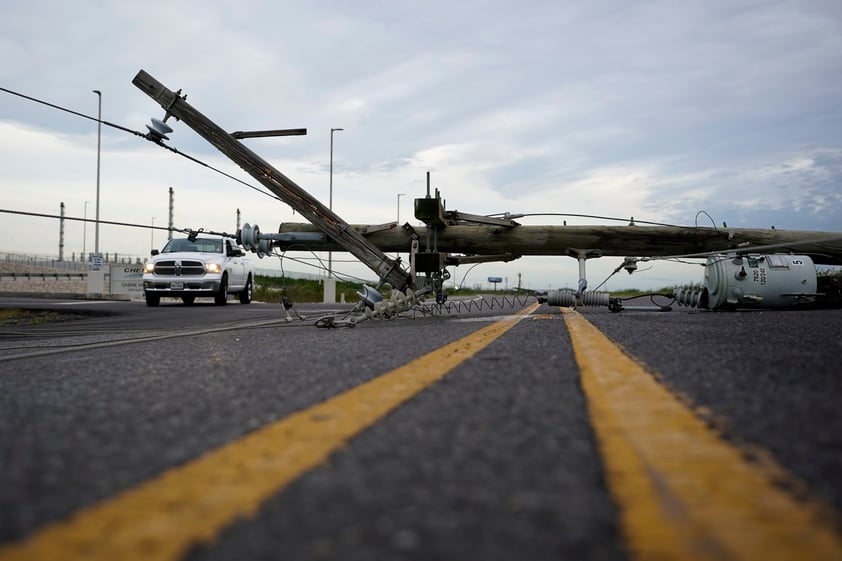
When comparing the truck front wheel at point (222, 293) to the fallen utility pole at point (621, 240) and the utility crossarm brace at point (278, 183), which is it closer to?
the fallen utility pole at point (621, 240)

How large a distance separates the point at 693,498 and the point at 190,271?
17339 millimetres

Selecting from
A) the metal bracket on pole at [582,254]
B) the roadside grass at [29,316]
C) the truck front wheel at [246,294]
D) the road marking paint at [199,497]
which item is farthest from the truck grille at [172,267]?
the road marking paint at [199,497]

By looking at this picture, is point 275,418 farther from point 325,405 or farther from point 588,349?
point 588,349

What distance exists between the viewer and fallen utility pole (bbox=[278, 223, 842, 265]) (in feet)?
33.9

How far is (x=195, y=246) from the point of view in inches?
717

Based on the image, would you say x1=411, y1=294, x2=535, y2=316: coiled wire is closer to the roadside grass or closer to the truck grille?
the roadside grass

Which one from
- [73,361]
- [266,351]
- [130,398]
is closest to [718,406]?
A: [130,398]

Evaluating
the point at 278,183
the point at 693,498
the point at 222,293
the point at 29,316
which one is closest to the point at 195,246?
the point at 222,293

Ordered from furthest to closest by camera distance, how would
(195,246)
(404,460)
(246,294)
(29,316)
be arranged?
1. (246,294)
2. (195,246)
3. (29,316)
4. (404,460)

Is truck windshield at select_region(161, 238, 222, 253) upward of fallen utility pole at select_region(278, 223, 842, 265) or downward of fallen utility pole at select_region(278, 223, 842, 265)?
upward

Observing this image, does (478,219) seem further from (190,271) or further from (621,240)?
(190,271)

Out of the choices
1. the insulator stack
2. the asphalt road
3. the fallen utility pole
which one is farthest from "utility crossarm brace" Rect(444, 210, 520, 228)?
the asphalt road

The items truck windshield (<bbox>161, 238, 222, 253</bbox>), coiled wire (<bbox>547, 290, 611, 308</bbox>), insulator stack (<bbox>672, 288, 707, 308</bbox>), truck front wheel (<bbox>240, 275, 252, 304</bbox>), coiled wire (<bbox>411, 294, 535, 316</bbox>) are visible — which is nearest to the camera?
coiled wire (<bbox>411, 294, 535, 316</bbox>)

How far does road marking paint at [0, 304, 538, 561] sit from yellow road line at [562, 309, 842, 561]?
2.31 ft
